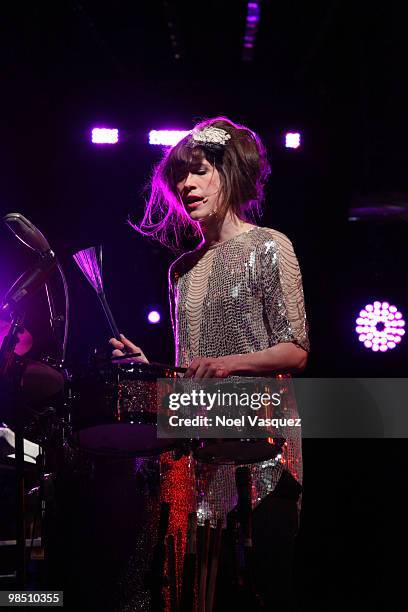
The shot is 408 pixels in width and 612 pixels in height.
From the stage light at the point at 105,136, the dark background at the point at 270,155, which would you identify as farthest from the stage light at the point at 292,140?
the stage light at the point at 105,136

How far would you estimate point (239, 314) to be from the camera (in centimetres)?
180

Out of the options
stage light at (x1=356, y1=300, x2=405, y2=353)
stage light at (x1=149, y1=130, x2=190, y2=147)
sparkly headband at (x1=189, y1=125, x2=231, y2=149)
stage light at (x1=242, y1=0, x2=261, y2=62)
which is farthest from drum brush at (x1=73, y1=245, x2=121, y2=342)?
stage light at (x1=356, y1=300, x2=405, y2=353)

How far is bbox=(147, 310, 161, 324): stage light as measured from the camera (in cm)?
454

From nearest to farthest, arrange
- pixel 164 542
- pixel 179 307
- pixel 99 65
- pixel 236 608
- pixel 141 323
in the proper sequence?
1. pixel 236 608
2. pixel 164 542
3. pixel 179 307
4. pixel 141 323
5. pixel 99 65

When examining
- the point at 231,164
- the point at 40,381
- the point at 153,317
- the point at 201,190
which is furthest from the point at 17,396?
the point at 153,317

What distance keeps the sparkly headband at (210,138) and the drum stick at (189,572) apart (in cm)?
101

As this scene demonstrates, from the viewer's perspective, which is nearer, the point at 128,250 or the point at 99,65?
the point at 128,250

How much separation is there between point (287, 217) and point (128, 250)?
104cm

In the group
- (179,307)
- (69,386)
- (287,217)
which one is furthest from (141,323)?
(69,386)

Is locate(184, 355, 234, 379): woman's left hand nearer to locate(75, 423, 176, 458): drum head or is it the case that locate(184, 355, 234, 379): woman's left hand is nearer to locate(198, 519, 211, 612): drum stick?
locate(75, 423, 176, 458): drum head

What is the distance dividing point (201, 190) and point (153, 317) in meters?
2.61

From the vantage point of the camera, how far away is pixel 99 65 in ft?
16.2

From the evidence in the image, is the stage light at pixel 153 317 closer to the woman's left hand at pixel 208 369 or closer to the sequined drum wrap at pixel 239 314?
the sequined drum wrap at pixel 239 314

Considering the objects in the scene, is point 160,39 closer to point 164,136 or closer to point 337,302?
point 164,136
